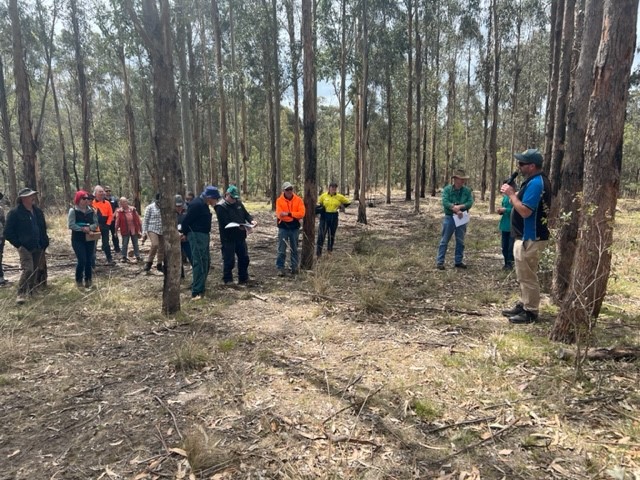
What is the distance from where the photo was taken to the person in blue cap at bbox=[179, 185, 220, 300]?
6.76 metres

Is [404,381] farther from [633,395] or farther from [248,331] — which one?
[248,331]

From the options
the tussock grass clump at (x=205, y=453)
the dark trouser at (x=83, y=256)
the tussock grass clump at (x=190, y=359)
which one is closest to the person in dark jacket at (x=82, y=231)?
the dark trouser at (x=83, y=256)

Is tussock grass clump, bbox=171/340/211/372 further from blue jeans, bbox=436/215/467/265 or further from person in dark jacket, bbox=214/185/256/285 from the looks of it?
blue jeans, bbox=436/215/467/265

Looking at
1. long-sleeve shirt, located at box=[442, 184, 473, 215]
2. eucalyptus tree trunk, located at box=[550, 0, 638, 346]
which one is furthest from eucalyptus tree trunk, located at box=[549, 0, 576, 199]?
eucalyptus tree trunk, located at box=[550, 0, 638, 346]

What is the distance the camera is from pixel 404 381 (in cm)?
378

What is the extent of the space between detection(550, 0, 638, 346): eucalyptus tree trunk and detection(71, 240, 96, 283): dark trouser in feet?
25.6

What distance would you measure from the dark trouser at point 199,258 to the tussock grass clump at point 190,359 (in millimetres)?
2543

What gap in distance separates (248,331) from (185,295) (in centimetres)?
236

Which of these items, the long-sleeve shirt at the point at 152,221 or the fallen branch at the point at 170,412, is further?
the long-sleeve shirt at the point at 152,221

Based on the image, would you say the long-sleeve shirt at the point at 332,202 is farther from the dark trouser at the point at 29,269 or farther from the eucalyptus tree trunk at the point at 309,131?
the dark trouser at the point at 29,269

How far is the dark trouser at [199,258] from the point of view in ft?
22.1

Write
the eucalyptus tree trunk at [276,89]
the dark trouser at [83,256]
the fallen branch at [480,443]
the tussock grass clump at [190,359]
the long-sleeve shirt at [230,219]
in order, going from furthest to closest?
1. the eucalyptus tree trunk at [276,89]
2. the dark trouser at [83,256]
3. the long-sleeve shirt at [230,219]
4. the tussock grass clump at [190,359]
5. the fallen branch at [480,443]

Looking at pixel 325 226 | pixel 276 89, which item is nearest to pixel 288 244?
pixel 325 226

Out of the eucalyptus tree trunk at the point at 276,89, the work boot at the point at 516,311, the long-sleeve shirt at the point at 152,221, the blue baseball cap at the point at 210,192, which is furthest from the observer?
the eucalyptus tree trunk at the point at 276,89
